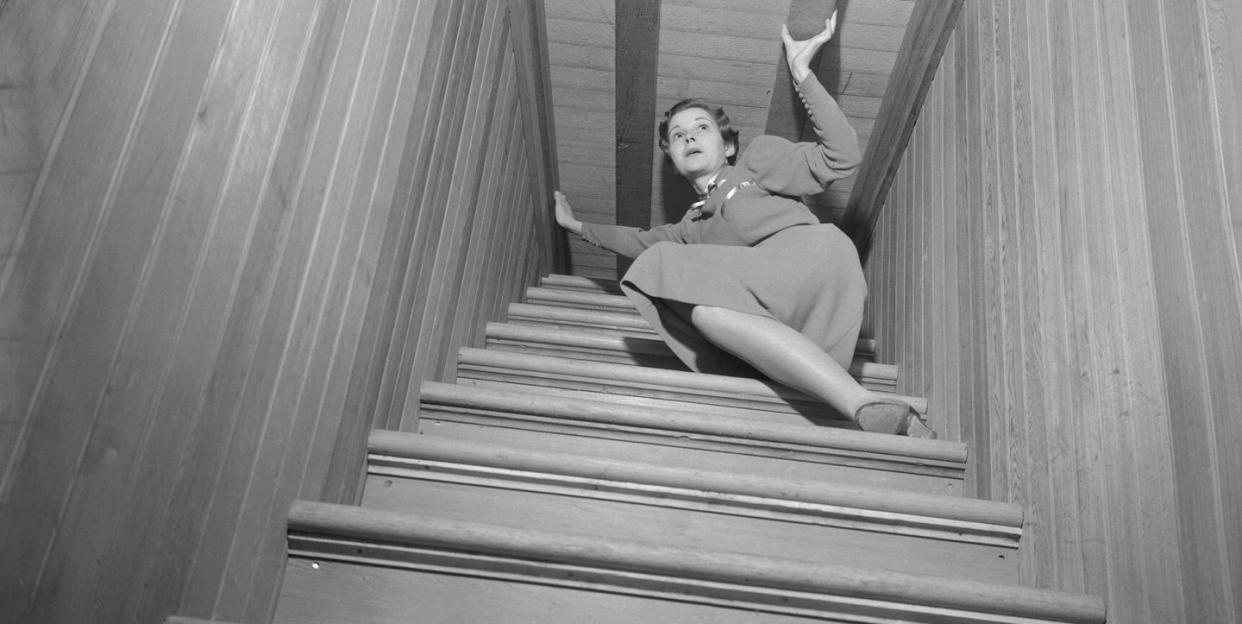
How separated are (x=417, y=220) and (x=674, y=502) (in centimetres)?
67

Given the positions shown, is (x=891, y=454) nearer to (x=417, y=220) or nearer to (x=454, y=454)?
(x=454, y=454)

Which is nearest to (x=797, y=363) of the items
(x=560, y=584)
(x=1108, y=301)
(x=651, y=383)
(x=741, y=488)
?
(x=651, y=383)

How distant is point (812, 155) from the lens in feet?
Result: 7.91

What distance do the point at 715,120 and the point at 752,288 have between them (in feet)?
2.70

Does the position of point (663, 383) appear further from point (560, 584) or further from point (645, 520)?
point (560, 584)

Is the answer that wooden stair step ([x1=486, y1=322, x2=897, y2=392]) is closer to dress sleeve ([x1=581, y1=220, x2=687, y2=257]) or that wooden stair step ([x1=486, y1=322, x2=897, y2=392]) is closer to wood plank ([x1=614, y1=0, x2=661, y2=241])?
dress sleeve ([x1=581, y1=220, x2=687, y2=257])

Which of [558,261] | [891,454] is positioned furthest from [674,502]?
[558,261]

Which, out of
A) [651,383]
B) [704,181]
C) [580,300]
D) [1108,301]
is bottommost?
[651,383]

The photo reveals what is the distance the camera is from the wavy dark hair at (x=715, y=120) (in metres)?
2.78

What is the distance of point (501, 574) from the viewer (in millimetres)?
1326

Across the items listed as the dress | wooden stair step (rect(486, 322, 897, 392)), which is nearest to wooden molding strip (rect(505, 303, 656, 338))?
wooden stair step (rect(486, 322, 897, 392))

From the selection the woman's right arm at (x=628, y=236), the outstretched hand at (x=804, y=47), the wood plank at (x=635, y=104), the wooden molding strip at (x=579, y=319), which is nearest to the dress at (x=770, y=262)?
the outstretched hand at (x=804, y=47)

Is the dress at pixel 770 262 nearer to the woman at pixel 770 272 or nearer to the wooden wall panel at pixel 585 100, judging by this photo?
the woman at pixel 770 272

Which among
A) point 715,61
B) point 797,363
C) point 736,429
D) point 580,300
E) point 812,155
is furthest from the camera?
point 580,300
